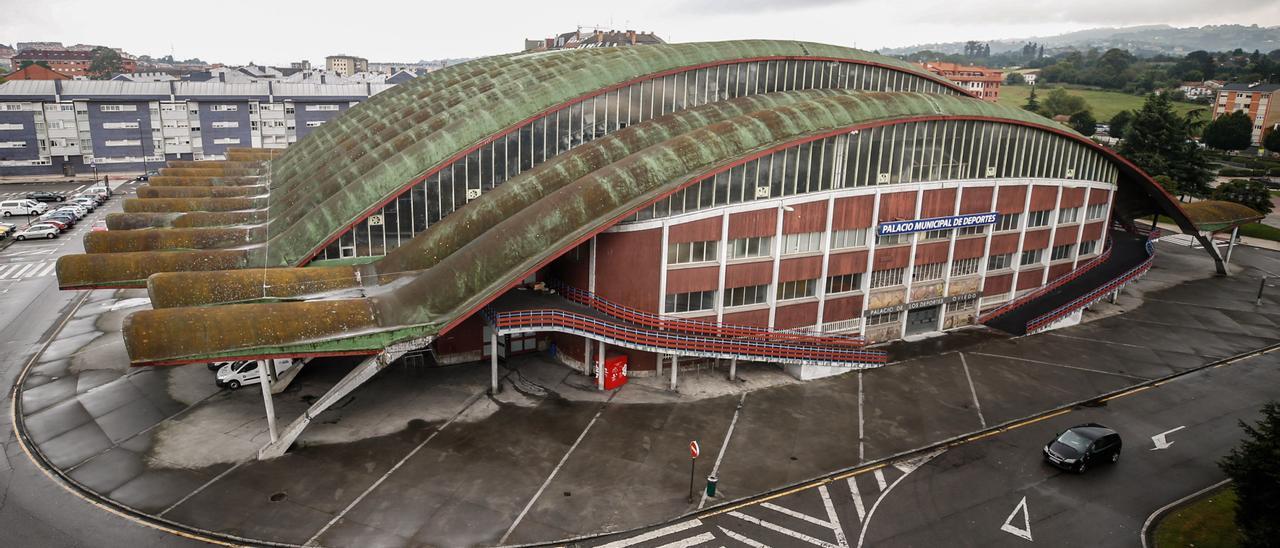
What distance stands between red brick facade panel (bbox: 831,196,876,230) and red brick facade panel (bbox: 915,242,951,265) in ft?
13.9

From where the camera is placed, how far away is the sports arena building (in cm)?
3019

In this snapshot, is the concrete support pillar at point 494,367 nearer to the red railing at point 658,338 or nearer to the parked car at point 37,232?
the red railing at point 658,338

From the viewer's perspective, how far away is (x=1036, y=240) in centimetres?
4462

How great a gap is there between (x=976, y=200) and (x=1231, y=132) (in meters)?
107

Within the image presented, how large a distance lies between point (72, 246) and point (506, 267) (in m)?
49.8

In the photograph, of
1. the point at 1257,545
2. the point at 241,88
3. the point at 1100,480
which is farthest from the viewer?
the point at 241,88


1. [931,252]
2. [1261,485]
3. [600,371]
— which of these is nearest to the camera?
[1261,485]

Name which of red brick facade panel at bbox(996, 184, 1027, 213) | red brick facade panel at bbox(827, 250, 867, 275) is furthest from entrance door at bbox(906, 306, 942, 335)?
red brick facade panel at bbox(996, 184, 1027, 213)

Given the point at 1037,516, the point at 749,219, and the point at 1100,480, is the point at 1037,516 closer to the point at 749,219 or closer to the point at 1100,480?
the point at 1100,480

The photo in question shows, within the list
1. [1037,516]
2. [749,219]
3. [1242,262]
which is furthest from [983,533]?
[1242,262]

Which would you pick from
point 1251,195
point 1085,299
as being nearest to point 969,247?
point 1085,299

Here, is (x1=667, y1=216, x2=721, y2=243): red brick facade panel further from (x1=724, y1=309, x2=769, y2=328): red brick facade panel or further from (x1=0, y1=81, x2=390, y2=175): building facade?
(x1=0, y1=81, x2=390, y2=175): building facade

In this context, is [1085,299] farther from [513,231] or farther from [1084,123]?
[1084,123]

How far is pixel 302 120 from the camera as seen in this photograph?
10075 centimetres
